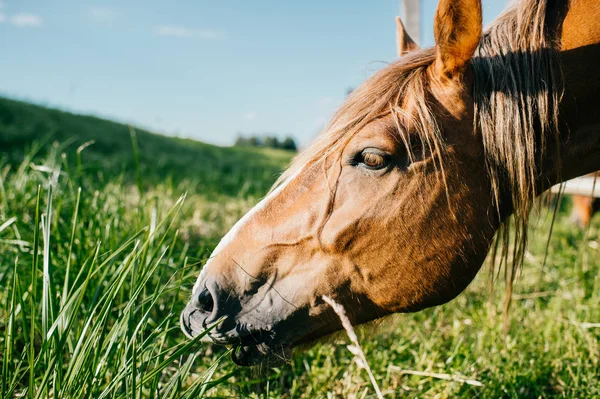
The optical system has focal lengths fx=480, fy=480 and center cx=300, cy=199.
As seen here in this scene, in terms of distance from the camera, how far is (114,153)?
718 cm

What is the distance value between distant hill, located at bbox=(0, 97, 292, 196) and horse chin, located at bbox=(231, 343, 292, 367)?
2.84m

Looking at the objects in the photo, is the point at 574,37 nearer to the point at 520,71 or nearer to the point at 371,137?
the point at 520,71

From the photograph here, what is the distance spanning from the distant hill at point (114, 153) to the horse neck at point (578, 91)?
3040 millimetres

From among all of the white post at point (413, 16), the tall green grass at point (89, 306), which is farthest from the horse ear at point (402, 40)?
the white post at point (413, 16)

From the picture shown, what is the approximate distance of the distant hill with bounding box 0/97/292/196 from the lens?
5441 mm

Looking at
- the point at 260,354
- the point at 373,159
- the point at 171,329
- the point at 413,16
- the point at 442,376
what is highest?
the point at 413,16

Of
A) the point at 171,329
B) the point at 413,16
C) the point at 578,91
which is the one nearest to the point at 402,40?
the point at 578,91

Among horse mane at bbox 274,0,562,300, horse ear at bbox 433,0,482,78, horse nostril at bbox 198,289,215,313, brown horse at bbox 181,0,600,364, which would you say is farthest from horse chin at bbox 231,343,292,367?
horse ear at bbox 433,0,482,78

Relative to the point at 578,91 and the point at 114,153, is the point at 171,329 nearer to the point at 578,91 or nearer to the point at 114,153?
the point at 578,91

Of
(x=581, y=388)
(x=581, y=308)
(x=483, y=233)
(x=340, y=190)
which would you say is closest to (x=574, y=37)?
(x=483, y=233)

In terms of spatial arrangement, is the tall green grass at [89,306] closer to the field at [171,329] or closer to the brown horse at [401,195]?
the field at [171,329]

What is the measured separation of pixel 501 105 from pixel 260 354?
1.16m

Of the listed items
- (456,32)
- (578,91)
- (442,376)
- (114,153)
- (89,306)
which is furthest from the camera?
(114,153)

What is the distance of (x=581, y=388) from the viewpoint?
1.89 meters
